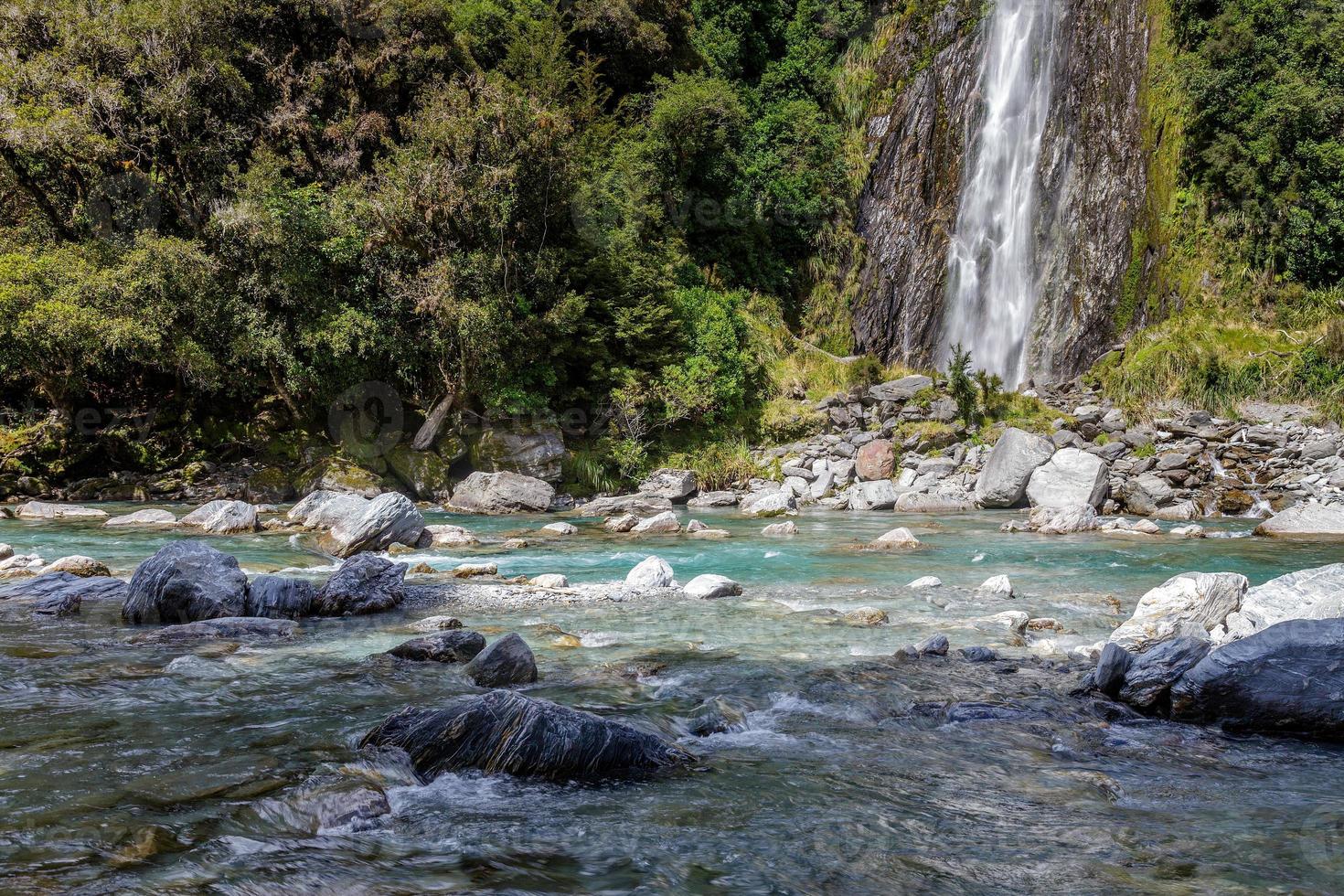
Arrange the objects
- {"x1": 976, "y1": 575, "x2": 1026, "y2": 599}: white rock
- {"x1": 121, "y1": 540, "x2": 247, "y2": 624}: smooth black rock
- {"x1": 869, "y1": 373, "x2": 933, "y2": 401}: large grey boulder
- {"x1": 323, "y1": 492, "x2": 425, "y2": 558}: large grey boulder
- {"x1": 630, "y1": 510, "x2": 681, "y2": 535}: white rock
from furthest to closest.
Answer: {"x1": 869, "y1": 373, "x2": 933, "y2": 401}: large grey boulder → {"x1": 630, "y1": 510, "x2": 681, "y2": 535}: white rock → {"x1": 323, "y1": 492, "x2": 425, "y2": 558}: large grey boulder → {"x1": 976, "y1": 575, "x2": 1026, "y2": 599}: white rock → {"x1": 121, "y1": 540, "x2": 247, "y2": 624}: smooth black rock

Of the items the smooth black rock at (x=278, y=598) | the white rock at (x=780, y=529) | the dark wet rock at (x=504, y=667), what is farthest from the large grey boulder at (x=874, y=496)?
the dark wet rock at (x=504, y=667)

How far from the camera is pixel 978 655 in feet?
19.9

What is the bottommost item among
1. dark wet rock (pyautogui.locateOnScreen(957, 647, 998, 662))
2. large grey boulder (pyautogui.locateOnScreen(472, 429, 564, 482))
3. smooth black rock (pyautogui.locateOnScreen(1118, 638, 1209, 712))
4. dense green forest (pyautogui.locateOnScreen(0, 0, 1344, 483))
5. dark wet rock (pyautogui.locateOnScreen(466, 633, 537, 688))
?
dark wet rock (pyautogui.locateOnScreen(957, 647, 998, 662))

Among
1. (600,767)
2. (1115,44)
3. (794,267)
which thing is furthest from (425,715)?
(1115,44)

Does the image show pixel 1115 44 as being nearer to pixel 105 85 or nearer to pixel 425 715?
pixel 105 85

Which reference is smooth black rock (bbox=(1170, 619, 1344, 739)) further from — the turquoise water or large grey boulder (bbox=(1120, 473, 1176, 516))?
large grey boulder (bbox=(1120, 473, 1176, 516))

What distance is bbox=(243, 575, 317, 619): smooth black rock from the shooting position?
759cm

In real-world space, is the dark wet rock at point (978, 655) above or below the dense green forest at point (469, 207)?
below

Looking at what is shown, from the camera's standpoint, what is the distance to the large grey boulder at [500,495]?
60.4 feet

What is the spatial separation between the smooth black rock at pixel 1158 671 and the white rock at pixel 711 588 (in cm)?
438

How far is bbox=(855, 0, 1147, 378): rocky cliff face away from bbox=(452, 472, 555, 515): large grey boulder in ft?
49.8

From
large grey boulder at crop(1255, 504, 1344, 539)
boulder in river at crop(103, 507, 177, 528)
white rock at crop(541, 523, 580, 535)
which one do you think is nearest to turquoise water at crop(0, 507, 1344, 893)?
white rock at crop(541, 523, 580, 535)

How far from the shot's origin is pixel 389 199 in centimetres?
1864

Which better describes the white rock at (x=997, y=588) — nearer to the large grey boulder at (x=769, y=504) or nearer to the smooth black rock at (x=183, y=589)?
the smooth black rock at (x=183, y=589)
